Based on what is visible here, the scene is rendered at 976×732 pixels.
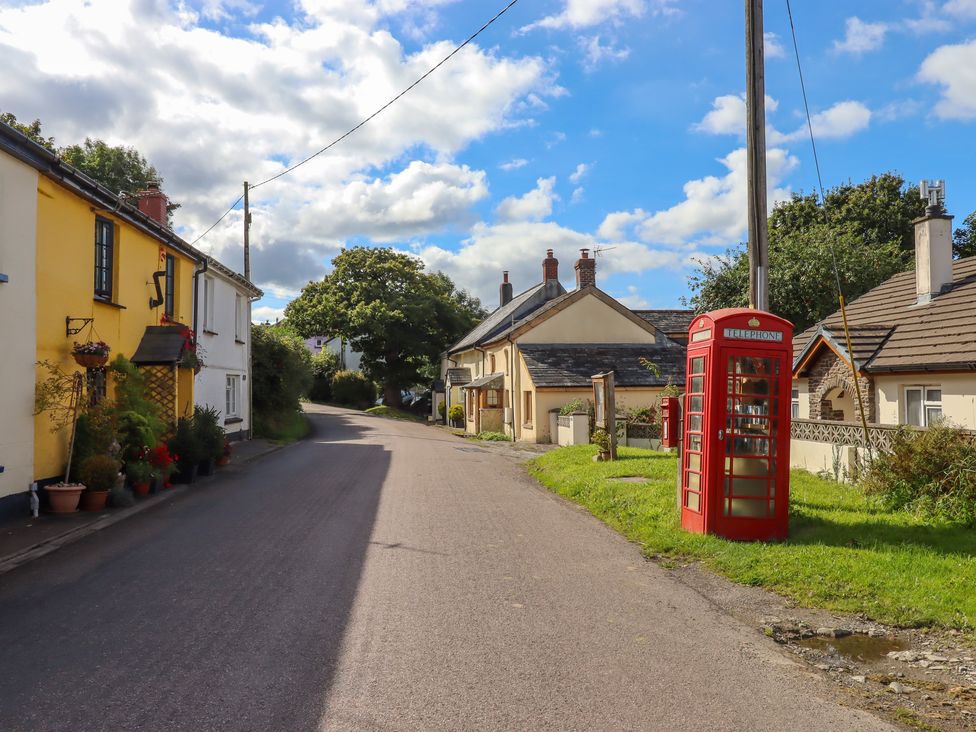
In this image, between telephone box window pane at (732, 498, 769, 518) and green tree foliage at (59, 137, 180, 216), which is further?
green tree foliage at (59, 137, 180, 216)

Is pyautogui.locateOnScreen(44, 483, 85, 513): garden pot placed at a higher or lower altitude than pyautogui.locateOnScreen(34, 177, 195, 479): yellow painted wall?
lower

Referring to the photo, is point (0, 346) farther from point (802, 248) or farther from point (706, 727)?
point (802, 248)

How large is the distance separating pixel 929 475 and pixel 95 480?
12284 millimetres

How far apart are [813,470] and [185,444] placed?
12.6 metres

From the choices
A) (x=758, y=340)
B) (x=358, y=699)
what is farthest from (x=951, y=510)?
(x=358, y=699)

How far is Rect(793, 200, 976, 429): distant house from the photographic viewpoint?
13909 mm

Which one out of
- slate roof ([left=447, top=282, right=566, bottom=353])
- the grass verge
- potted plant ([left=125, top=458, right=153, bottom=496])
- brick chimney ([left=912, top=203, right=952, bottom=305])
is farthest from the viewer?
the grass verge

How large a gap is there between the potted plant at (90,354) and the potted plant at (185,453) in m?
3.32

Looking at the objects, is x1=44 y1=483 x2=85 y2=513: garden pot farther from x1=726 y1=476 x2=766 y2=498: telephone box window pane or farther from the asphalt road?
x1=726 y1=476 x2=766 y2=498: telephone box window pane

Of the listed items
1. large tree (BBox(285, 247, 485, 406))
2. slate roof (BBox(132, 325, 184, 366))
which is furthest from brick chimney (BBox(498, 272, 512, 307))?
slate roof (BBox(132, 325, 184, 366))

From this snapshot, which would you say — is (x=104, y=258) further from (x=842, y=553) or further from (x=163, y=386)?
(x=842, y=553)

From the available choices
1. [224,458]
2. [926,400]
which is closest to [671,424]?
[926,400]

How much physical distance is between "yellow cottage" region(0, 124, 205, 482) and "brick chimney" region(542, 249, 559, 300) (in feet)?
92.4

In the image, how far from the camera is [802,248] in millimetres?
28016
